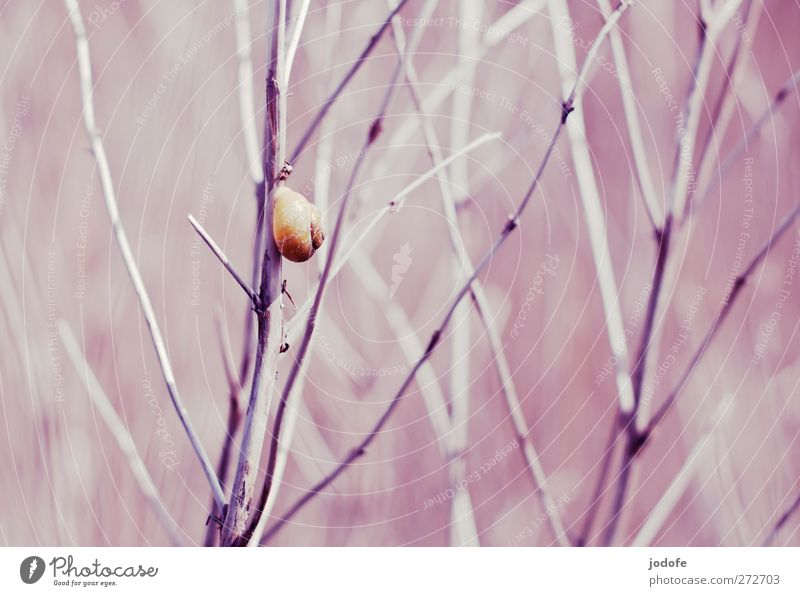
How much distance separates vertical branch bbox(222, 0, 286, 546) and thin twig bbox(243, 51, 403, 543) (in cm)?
2

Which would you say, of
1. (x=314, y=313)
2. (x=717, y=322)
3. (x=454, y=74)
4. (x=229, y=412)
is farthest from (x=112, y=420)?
(x=717, y=322)

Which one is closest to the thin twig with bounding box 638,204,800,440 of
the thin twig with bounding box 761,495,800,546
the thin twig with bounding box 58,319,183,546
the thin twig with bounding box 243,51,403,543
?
the thin twig with bounding box 761,495,800,546

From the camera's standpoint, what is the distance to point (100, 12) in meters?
0.44

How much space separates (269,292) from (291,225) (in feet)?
0.14

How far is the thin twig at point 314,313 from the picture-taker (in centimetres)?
35

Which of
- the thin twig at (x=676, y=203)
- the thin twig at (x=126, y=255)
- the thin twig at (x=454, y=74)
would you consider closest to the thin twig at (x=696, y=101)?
the thin twig at (x=676, y=203)

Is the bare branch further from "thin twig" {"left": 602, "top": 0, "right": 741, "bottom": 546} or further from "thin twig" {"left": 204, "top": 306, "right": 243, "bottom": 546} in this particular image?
"thin twig" {"left": 602, "top": 0, "right": 741, "bottom": 546}

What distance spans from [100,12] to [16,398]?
0.30 meters

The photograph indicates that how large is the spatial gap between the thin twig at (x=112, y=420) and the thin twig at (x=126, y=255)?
61 mm

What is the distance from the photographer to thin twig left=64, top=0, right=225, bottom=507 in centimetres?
33

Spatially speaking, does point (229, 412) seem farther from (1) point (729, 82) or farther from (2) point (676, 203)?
(1) point (729, 82)

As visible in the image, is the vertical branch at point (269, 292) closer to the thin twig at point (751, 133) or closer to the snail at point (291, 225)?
the snail at point (291, 225)

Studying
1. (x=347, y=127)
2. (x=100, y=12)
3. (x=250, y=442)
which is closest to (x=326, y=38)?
→ (x=347, y=127)
